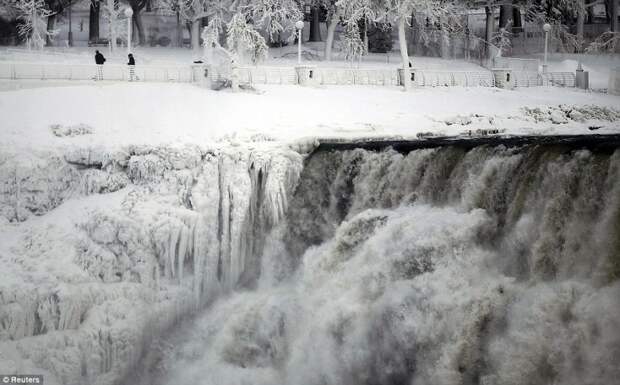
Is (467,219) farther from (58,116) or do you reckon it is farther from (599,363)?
(58,116)

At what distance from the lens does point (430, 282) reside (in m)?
13.4

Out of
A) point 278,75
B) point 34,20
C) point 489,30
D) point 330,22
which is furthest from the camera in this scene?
point 489,30

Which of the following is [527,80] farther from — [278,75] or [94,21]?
[94,21]

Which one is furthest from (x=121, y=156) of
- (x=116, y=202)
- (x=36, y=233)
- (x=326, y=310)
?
(x=326, y=310)

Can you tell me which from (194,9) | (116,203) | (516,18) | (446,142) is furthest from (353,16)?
(116,203)

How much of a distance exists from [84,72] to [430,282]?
15.9m

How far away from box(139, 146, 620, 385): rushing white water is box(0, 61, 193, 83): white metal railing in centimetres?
1011

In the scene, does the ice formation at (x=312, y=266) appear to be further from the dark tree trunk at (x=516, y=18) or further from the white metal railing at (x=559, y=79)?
the dark tree trunk at (x=516, y=18)

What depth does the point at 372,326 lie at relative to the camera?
44.9 feet

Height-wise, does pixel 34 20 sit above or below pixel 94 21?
below

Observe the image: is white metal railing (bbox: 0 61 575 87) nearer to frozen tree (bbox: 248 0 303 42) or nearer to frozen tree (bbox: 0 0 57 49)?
frozen tree (bbox: 248 0 303 42)

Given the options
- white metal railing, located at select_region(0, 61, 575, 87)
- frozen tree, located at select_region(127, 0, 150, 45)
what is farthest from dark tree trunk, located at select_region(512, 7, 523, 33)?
frozen tree, located at select_region(127, 0, 150, 45)

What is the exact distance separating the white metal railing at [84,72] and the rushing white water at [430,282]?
33.2 feet

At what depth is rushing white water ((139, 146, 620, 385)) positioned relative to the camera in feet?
37.6
